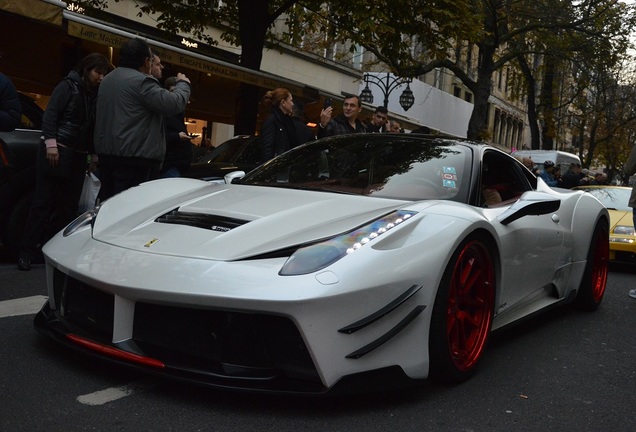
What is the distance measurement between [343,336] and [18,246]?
4.17 metres

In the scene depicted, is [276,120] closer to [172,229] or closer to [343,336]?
[172,229]

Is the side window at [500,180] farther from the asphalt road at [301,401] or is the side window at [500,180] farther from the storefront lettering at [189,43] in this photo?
the storefront lettering at [189,43]

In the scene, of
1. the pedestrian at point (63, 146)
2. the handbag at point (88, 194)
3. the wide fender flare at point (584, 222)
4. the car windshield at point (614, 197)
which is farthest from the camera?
the car windshield at point (614, 197)

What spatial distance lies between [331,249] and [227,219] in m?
0.64

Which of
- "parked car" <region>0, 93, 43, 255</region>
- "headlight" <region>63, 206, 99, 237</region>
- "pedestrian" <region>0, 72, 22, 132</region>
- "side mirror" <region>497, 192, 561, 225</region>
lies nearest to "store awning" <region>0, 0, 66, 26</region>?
"parked car" <region>0, 93, 43, 255</region>

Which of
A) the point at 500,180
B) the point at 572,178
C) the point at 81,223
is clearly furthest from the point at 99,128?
the point at 572,178

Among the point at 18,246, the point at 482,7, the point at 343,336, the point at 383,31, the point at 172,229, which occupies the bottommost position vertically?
the point at 18,246

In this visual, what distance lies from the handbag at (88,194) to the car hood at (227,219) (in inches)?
85.7

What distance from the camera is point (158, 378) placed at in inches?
133

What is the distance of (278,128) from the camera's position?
7996 millimetres

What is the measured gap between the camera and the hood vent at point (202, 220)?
3504 millimetres

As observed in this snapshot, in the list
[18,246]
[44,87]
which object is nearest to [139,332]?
[18,246]

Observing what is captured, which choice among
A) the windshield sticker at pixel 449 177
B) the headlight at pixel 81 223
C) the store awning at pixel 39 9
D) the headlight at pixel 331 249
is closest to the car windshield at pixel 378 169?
the windshield sticker at pixel 449 177

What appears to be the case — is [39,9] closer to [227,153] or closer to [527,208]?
[227,153]
